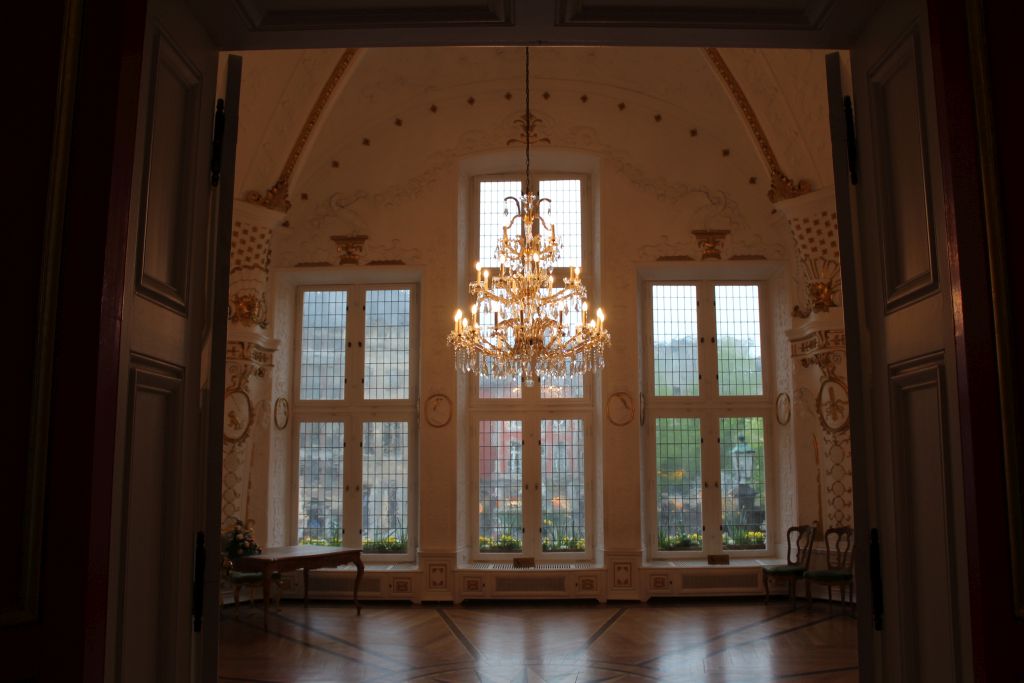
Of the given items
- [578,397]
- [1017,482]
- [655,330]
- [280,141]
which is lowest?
[1017,482]

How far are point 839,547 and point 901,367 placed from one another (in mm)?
8174

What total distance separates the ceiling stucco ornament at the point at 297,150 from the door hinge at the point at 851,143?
8074mm

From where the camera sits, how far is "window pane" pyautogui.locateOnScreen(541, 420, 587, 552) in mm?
10836

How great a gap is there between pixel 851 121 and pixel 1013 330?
106 cm

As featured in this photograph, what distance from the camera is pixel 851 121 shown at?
247cm

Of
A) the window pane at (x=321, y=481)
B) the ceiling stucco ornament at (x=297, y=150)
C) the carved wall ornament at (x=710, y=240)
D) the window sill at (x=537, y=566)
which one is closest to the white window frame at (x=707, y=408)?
the carved wall ornament at (x=710, y=240)

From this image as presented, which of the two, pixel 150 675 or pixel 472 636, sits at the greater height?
pixel 150 675

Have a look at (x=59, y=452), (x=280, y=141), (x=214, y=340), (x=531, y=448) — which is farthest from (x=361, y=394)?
(x=59, y=452)

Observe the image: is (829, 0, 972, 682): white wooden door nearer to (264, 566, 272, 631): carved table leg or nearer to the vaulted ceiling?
(264, 566, 272, 631): carved table leg

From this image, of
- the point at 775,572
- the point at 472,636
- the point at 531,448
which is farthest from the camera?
the point at 531,448

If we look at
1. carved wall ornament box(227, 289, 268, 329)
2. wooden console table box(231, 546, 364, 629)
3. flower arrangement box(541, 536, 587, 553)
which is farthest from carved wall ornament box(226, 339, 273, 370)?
flower arrangement box(541, 536, 587, 553)

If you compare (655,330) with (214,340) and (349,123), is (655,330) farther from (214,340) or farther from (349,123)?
(214,340)

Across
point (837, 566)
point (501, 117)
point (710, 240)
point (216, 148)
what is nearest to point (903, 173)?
point (216, 148)

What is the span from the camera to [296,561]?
28.8 feet
